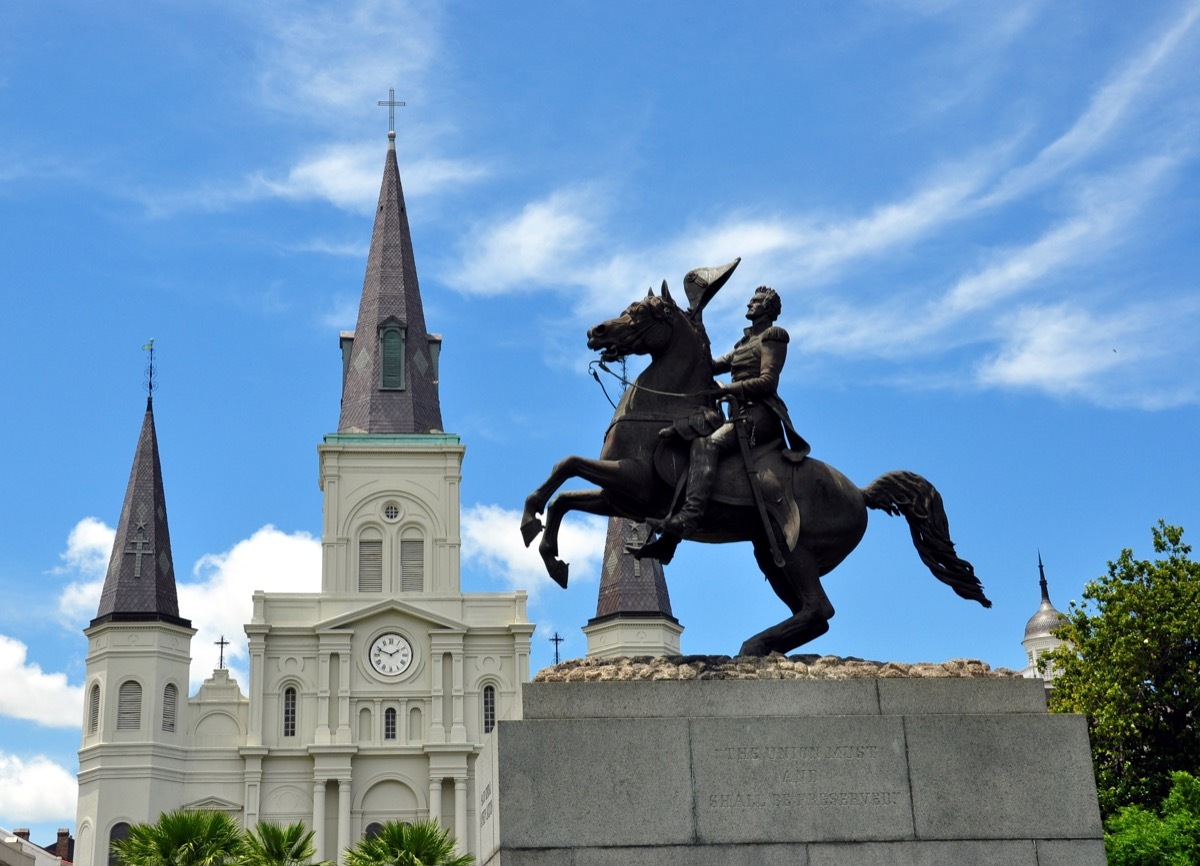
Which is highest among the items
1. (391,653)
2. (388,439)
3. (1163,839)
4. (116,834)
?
(388,439)

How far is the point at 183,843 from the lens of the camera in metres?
28.0

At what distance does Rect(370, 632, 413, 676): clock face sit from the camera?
234 feet

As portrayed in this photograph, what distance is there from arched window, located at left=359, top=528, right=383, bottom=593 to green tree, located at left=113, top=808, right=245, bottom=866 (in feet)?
146

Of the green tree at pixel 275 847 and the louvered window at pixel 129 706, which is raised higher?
the louvered window at pixel 129 706

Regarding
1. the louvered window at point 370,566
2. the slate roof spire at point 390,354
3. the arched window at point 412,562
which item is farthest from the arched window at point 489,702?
the slate roof spire at point 390,354

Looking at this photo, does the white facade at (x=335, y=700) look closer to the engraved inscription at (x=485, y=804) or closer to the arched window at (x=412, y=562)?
the arched window at (x=412, y=562)

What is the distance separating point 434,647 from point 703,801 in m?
62.3

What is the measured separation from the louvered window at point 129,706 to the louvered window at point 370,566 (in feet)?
34.5

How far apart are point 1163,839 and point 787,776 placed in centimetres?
1810

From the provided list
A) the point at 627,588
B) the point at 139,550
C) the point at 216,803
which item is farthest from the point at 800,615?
the point at 627,588

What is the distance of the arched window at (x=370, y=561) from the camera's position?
2872 inches

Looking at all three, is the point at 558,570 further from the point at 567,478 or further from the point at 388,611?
the point at 388,611

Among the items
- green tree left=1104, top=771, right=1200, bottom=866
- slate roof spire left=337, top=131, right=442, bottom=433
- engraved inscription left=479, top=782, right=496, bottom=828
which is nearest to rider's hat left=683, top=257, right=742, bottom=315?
engraved inscription left=479, top=782, right=496, bottom=828

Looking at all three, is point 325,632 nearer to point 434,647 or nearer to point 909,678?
point 434,647
